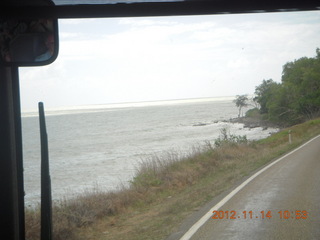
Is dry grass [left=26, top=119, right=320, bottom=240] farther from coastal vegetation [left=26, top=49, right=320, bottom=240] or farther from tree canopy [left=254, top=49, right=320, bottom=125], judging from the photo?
tree canopy [left=254, top=49, right=320, bottom=125]

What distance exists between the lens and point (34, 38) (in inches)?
105

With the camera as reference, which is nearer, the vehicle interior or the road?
the vehicle interior

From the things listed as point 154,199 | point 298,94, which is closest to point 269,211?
point 154,199

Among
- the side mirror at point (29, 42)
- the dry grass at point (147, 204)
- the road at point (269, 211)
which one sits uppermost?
the side mirror at point (29, 42)

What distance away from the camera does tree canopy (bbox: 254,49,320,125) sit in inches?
1811

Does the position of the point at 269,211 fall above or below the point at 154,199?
above

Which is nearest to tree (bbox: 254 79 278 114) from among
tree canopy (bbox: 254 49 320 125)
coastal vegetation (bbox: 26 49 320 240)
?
tree canopy (bbox: 254 49 320 125)

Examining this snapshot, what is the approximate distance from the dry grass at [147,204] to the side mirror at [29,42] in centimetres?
450

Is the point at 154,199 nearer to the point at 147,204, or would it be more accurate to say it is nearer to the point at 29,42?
the point at 147,204

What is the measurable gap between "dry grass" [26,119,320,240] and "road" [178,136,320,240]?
739 mm
